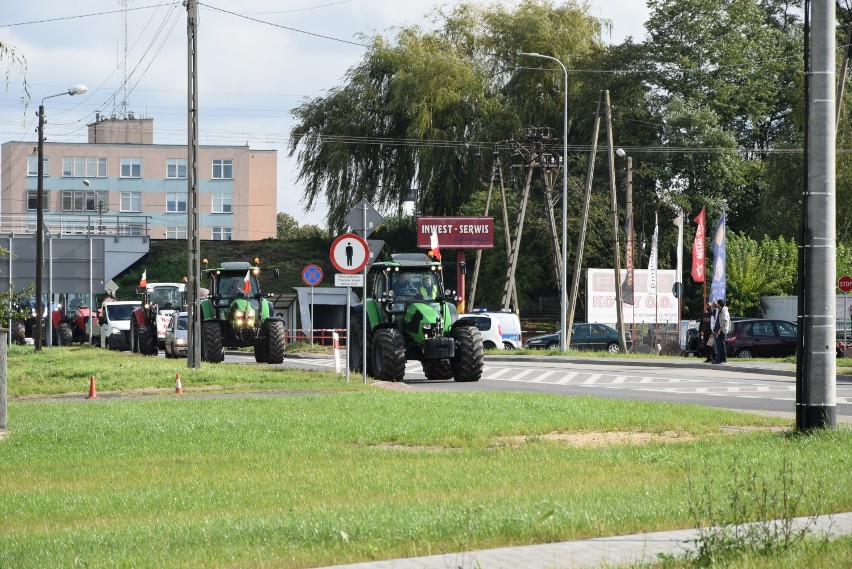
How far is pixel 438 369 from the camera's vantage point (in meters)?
30.1

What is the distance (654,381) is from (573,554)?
22.8 meters

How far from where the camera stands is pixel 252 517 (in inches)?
365

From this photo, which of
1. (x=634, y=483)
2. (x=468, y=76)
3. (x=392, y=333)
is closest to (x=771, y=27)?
(x=468, y=76)

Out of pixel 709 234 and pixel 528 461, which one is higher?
pixel 709 234

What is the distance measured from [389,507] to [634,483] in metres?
2.23

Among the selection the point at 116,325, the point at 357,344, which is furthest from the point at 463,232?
the point at 357,344

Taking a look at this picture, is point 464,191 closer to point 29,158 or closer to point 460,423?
point 29,158

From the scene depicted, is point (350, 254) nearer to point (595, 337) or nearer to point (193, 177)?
point (193, 177)

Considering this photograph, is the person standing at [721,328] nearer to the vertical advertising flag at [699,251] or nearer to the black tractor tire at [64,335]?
the vertical advertising flag at [699,251]

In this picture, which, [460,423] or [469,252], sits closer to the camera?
[460,423]

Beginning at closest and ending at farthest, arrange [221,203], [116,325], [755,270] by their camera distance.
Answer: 1. [116,325]
2. [755,270]
3. [221,203]

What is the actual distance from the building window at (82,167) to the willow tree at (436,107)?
30853 millimetres

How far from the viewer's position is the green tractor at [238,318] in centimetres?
3638

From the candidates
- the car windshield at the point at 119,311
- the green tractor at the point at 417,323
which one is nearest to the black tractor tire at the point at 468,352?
the green tractor at the point at 417,323
